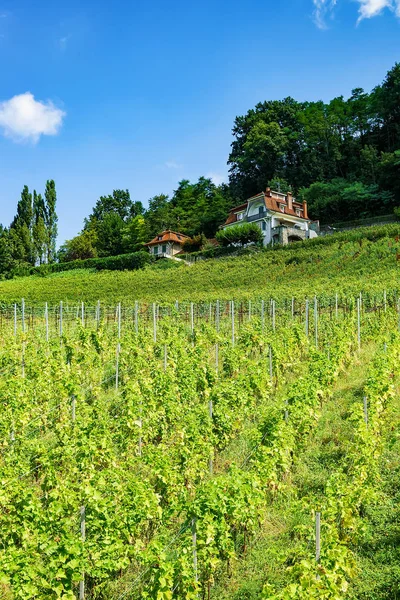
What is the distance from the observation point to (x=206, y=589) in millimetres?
5039

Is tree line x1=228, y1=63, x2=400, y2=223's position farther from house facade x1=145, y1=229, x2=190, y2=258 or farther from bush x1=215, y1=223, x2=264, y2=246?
house facade x1=145, y1=229, x2=190, y2=258

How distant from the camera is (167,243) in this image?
189 ft

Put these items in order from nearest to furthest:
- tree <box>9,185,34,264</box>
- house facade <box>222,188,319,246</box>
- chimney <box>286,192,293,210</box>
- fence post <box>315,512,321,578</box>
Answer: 1. fence post <box>315,512,321,578</box>
2. house facade <box>222,188,319,246</box>
3. chimney <box>286,192,293,210</box>
4. tree <box>9,185,34,264</box>

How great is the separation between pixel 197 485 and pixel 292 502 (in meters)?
1.49

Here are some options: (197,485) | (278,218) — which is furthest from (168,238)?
(197,485)

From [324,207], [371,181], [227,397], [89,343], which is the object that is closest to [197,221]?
[324,207]

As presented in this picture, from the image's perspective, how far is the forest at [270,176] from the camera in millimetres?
57281

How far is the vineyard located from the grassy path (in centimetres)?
2

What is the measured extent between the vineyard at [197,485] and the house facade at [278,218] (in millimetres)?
39779

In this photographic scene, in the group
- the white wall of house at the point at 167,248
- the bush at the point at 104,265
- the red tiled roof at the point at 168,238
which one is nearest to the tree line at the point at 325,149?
the red tiled roof at the point at 168,238

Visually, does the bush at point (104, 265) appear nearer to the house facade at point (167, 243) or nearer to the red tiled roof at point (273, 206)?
the house facade at point (167, 243)

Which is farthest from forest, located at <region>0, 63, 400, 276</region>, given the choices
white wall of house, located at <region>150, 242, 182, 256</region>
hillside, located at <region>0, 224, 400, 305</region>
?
hillside, located at <region>0, 224, 400, 305</region>

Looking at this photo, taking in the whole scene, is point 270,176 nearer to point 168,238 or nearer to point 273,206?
point 273,206

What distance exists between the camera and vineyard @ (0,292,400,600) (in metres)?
4.52
